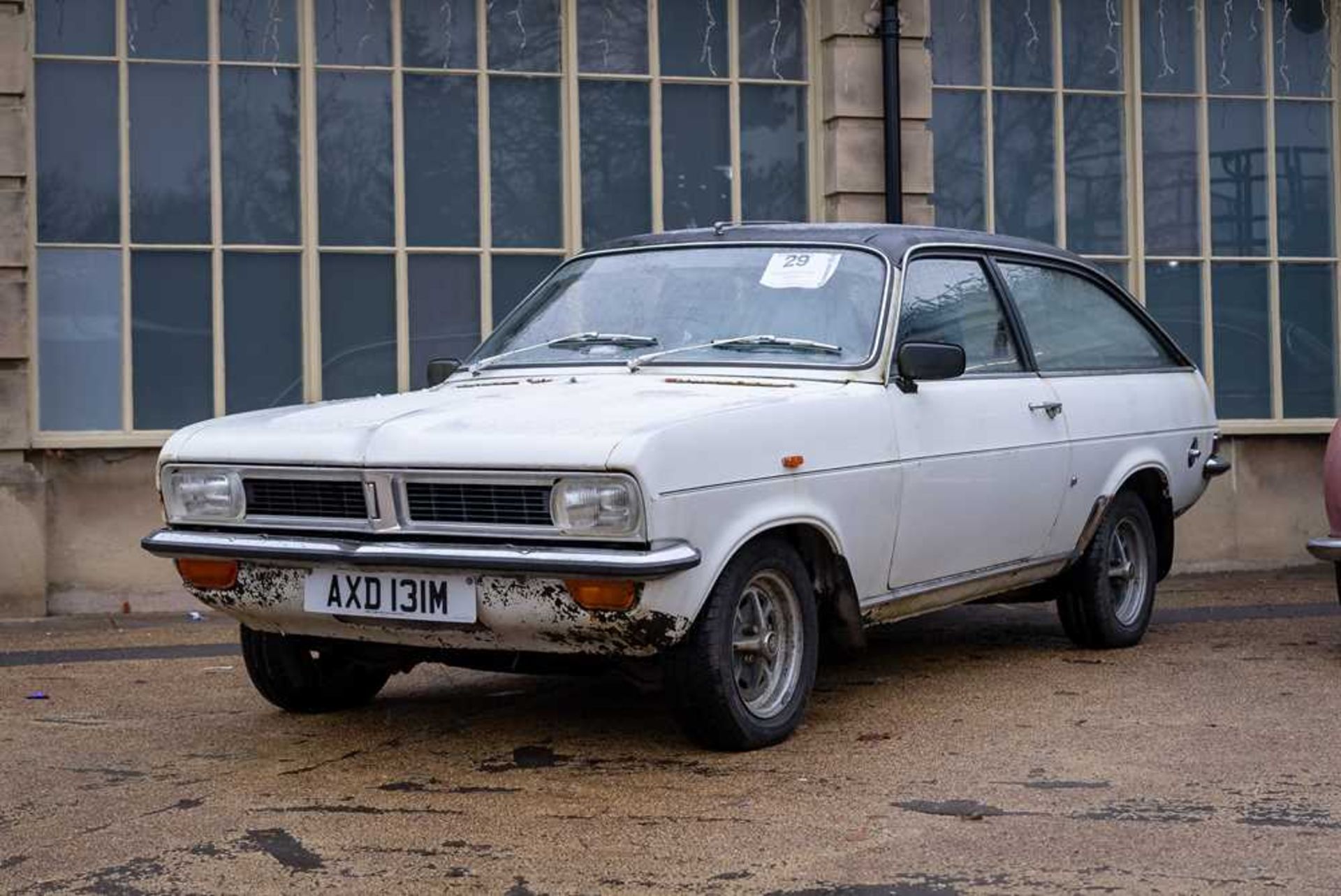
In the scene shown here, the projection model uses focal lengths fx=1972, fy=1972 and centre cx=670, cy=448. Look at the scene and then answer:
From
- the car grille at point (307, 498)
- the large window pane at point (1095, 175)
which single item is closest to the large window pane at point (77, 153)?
the car grille at point (307, 498)

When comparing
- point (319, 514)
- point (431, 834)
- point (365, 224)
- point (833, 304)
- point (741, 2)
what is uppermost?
point (741, 2)

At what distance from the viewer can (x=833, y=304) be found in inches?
268

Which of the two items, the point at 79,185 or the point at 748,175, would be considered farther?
the point at 748,175

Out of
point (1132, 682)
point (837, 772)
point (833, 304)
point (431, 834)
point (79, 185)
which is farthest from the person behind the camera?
point (79, 185)

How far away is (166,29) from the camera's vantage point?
35.0 ft

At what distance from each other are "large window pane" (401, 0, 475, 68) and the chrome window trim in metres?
5.43

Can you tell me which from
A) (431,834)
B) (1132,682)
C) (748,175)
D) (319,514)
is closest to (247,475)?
(319,514)

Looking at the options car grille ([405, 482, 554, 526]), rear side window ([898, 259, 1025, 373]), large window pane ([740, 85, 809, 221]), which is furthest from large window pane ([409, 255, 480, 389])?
car grille ([405, 482, 554, 526])

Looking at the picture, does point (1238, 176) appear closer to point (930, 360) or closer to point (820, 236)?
point (820, 236)

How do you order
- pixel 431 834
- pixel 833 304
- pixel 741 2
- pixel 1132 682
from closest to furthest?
pixel 431 834, pixel 833 304, pixel 1132 682, pixel 741 2

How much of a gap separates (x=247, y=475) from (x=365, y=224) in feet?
16.8

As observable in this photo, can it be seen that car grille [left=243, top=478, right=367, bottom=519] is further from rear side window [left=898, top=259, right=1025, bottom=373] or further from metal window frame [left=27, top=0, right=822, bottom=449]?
metal window frame [left=27, top=0, right=822, bottom=449]

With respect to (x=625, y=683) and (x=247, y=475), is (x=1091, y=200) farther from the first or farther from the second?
(x=247, y=475)

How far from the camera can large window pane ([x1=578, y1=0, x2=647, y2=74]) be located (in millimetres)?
11359
